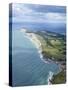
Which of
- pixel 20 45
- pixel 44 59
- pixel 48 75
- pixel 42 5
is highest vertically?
pixel 42 5

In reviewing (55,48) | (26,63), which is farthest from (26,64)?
(55,48)

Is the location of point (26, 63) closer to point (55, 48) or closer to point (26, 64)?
point (26, 64)

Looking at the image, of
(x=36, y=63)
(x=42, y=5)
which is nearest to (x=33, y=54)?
(x=36, y=63)

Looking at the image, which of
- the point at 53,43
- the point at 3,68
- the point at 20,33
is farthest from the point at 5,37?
the point at 53,43

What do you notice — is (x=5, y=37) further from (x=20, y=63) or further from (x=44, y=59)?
(x=44, y=59)

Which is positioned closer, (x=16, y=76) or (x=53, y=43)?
(x=16, y=76)

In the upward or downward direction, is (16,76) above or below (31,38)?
below
